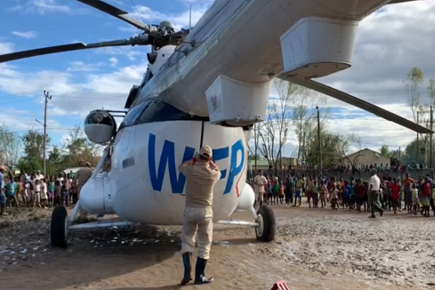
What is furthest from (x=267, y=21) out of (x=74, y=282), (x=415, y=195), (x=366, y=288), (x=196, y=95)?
(x=415, y=195)

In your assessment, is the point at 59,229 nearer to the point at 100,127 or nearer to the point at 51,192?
the point at 100,127

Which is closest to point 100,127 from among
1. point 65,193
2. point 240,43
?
point 240,43

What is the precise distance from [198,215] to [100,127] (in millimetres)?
4474

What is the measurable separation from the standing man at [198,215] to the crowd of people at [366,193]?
1111cm

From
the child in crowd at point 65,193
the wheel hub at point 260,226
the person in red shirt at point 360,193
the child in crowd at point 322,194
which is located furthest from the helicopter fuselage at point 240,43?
the child in crowd at point 65,193

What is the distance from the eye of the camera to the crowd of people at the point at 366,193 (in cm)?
1675

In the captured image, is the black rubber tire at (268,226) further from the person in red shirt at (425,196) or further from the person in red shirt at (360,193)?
the person in red shirt at (360,193)

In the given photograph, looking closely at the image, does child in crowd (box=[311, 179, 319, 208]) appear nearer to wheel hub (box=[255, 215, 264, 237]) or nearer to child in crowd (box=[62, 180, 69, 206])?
child in crowd (box=[62, 180, 69, 206])

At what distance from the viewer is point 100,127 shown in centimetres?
987

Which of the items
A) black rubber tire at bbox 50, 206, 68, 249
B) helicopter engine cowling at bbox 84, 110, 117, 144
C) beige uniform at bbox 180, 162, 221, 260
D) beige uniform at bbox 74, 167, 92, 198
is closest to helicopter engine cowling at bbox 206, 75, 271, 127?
beige uniform at bbox 180, 162, 221, 260

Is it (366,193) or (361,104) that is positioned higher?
(361,104)

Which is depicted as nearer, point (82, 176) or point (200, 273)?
Answer: point (200, 273)

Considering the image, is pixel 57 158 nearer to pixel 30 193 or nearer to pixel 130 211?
pixel 30 193

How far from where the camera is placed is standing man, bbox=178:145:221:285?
6191mm
